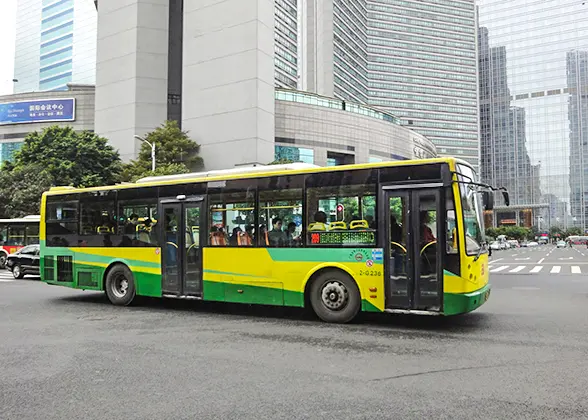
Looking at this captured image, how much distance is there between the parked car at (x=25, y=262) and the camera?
19.2m

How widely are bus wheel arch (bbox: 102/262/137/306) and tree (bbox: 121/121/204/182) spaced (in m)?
28.8

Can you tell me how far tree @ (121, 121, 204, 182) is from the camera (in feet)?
134

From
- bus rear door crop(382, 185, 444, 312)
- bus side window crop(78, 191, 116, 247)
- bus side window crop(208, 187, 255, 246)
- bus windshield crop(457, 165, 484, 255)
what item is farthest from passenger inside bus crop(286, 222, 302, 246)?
bus side window crop(78, 191, 116, 247)

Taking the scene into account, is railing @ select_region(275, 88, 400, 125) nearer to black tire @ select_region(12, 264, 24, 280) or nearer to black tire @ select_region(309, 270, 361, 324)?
black tire @ select_region(12, 264, 24, 280)

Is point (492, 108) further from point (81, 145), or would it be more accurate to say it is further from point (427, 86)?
point (81, 145)

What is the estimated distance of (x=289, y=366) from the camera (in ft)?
19.8

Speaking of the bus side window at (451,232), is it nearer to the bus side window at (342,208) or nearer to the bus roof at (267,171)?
the bus roof at (267,171)

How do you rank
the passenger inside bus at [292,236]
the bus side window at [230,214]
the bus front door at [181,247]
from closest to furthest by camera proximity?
the passenger inside bus at [292,236]
the bus side window at [230,214]
the bus front door at [181,247]

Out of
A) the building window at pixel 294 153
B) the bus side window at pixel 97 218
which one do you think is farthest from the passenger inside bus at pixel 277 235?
the building window at pixel 294 153

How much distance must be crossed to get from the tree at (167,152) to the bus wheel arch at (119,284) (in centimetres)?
2875

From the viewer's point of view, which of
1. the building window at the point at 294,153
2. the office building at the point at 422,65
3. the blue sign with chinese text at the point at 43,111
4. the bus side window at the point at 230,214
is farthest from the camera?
the office building at the point at 422,65

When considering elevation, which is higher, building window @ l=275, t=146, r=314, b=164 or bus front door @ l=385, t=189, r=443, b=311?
building window @ l=275, t=146, r=314, b=164

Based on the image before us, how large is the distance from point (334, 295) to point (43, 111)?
58.9m

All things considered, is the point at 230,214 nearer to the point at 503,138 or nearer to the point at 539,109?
the point at 539,109
